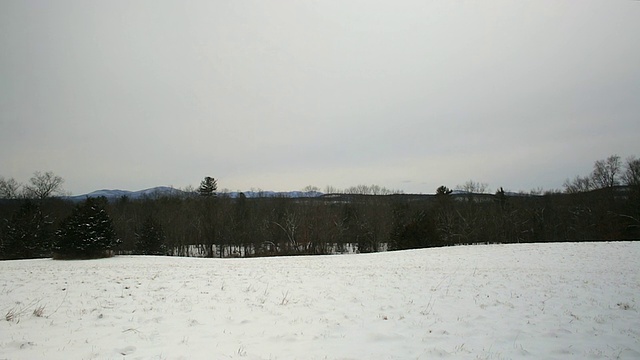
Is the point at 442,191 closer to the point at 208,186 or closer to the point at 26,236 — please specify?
the point at 208,186

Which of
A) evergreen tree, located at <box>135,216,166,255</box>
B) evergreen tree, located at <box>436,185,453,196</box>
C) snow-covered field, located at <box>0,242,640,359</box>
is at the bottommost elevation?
evergreen tree, located at <box>135,216,166,255</box>

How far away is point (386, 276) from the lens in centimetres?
1259

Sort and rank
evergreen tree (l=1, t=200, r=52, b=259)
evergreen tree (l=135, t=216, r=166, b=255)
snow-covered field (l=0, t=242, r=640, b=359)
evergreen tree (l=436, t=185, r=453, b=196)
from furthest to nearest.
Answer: evergreen tree (l=436, t=185, r=453, b=196), evergreen tree (l=135, t=216, r=166, b=255), evergreen tree (l=1, t=200, r=52, b=259), snow-covered field (l=0, t=242, r=640, b=359)

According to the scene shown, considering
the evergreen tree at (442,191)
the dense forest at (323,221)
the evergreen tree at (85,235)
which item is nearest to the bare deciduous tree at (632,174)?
the dense forest at (323,221)

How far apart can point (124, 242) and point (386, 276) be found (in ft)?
172

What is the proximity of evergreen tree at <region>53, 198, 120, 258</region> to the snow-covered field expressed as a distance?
21.3 metres

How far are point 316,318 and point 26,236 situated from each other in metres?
48.5

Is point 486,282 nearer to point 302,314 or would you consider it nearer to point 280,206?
point 302,314

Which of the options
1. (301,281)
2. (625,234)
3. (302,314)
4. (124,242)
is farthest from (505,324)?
(124,242)

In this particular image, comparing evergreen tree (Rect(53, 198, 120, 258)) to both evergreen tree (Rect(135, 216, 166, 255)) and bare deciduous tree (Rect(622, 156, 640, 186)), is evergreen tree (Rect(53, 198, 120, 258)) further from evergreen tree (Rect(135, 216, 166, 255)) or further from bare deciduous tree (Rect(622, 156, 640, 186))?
bare deciduous tree (Rect(622, 156, 640, 186))

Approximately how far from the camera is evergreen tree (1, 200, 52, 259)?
38062 mm

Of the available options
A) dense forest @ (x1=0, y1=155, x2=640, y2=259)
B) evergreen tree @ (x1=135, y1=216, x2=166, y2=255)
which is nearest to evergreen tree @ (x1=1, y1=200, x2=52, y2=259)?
dense forest @ (x1=0, y1=155, x2=640, y2=259)

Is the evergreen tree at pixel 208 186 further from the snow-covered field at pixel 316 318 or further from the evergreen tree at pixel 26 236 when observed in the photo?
the snow-covered field at pixel 316 318

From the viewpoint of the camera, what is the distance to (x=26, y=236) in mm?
38438
